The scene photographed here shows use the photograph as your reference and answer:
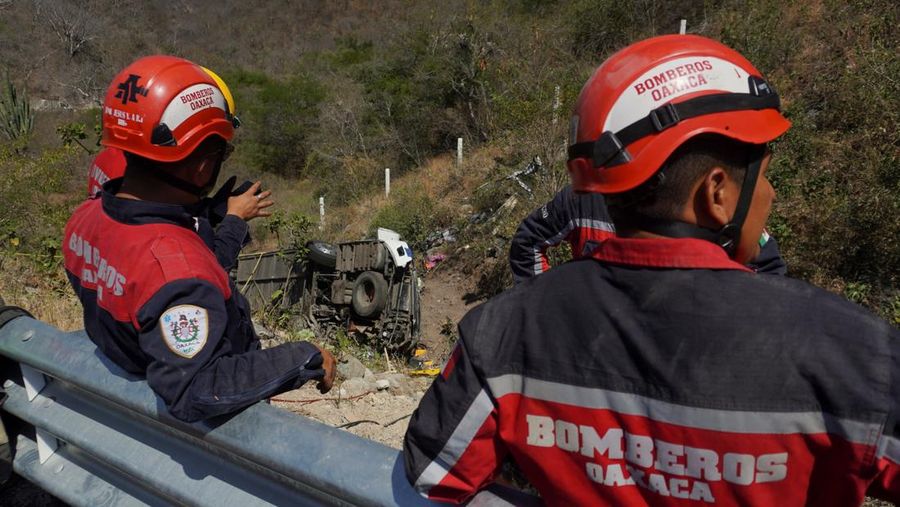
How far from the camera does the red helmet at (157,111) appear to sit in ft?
6.56

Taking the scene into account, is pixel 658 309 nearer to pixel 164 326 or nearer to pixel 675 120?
pixel 675 120

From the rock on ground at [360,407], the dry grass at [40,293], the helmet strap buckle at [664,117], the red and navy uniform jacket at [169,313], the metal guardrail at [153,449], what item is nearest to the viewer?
the helmet strap buckle at [664,117]

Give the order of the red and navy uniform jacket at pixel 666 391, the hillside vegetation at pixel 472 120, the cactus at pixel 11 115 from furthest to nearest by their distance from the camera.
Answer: the cactus at pixel 11 115 < the hillside vegetation at pixel 472 120 < the red and navy uniform jacket at pixel 666 391

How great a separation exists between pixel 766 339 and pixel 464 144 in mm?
19443

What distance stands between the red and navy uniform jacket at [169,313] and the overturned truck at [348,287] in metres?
6.40

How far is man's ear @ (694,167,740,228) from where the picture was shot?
3.59 feet

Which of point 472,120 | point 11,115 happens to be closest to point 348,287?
point 472,120

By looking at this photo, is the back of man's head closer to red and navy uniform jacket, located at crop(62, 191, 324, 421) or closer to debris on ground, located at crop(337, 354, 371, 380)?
red and navy uniform jacket, located at crop(62, 191, 324, 421)

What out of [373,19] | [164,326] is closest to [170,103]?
[164,326]

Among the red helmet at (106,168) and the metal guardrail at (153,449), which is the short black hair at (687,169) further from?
the red helmet at (106,168)

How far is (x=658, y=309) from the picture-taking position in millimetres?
953

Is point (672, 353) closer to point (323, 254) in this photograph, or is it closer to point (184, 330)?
point (184, 330)

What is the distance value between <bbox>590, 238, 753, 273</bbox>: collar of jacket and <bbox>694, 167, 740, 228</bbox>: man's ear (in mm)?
93

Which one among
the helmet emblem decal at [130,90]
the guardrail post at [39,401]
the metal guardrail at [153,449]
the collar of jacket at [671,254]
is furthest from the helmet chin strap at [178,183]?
the collar of jacket at [671,254]
